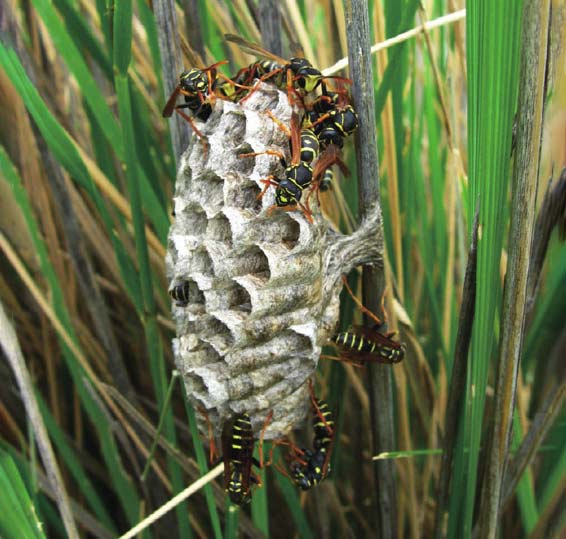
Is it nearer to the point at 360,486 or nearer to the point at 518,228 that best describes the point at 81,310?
the point at 360,486

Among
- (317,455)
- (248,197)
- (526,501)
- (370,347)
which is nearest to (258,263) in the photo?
(248,197)

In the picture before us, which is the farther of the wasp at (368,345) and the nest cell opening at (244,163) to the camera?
the wasp at (368,345)

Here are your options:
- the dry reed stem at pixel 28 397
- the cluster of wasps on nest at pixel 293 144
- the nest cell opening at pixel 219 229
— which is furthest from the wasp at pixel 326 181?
the dry reed stem at pixel 28 397

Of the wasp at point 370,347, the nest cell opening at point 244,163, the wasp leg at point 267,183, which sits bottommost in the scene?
the wasp at point 370,347

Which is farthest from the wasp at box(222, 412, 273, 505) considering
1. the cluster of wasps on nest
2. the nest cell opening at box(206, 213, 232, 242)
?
the nest cell opening at box(206, 213, 232, 242)

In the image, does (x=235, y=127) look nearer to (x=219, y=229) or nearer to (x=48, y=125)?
(x=219, y=229)

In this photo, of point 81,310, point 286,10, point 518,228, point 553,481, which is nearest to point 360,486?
point 553,481

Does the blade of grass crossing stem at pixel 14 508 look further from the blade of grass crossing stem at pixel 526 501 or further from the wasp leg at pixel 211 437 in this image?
the blade of grass crossing stem at pixel 526 501
